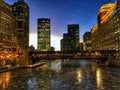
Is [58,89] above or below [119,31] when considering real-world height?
below

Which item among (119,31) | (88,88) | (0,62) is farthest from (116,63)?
(88,88)

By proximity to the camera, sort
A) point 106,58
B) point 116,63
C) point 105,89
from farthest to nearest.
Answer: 1. point 106,58
2. point 116,63
3. point 105,89

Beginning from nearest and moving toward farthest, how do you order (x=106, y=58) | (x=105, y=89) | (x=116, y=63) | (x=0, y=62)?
(x=105, y=89)
(x=116, y=63)
(x=0, y=62)
(x=106, y=58)

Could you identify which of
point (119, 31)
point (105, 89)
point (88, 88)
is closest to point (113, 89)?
point (105, 89)

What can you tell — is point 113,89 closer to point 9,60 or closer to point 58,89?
point 58,89

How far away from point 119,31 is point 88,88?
136 m

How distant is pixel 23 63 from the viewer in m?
184

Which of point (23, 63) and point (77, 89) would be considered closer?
point (77, 89)

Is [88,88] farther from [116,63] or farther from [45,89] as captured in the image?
[116,63]

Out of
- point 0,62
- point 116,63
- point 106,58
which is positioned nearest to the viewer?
point 116,63

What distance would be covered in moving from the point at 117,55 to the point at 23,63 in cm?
7148

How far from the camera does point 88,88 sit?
70.8 m

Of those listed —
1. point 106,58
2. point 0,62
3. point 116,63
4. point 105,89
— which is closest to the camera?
point 105,89

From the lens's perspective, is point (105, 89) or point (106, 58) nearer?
point (105, 89)
